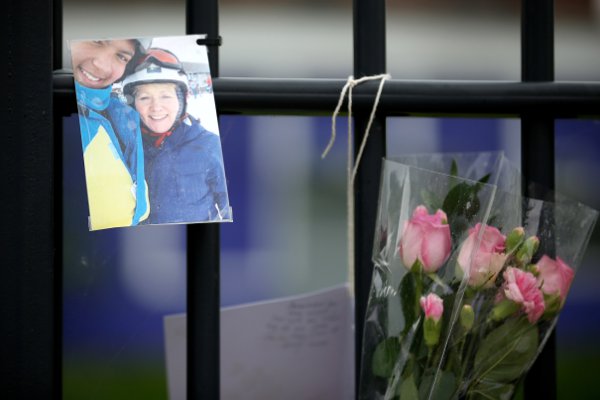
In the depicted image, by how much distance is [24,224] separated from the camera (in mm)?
723

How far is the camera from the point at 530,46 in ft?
2.69

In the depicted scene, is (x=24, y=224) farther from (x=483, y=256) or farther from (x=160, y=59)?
(x=483, y=256)

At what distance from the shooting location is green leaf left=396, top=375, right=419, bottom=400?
2.41 ft

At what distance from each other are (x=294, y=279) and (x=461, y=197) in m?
1.83

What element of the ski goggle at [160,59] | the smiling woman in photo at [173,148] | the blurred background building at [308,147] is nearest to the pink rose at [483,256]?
the smiling woman in photo at [173,148]

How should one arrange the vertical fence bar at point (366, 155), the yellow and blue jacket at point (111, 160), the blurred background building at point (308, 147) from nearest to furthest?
the yellow and blue jacket at point (111, 160) < the vertical fence bar at point (366, 155) < the blurred background building at point (308, 147)

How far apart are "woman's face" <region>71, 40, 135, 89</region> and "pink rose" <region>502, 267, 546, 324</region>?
493 millimetres

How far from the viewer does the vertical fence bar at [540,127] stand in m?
0.81

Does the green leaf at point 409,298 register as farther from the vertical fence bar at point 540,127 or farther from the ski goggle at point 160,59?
the ski goggle at point 160,59

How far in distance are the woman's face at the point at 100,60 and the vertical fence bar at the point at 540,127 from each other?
0.48 m

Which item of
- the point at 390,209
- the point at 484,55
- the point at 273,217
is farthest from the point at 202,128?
the point at 484,55

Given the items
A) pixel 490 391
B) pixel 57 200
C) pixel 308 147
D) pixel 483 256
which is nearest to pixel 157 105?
pixel 57 200

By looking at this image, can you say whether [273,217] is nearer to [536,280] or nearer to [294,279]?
[294,279]

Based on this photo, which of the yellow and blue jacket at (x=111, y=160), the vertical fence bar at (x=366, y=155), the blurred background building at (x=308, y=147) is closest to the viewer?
the yellow and blue jacket at (x=111, y=160)
